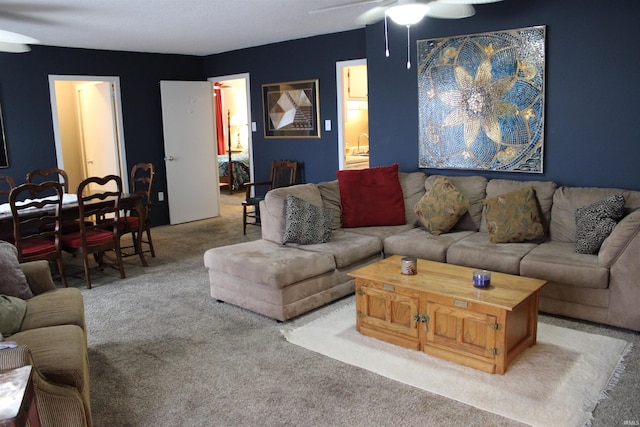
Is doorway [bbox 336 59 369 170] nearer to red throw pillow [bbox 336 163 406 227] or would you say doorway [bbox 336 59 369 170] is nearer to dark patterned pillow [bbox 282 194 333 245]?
red throw pillow [bbox 336 163 406 227]

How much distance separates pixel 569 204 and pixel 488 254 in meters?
0.78

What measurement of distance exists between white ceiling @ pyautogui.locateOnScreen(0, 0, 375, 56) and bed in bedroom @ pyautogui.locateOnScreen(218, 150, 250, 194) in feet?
11.7

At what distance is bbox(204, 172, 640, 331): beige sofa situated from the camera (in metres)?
3.37

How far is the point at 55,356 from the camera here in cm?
225

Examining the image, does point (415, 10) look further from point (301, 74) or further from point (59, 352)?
point (301, 74)

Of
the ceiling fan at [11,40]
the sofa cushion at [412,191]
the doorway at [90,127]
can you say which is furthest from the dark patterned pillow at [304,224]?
the doorway at [90,127]

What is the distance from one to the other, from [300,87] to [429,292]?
4.30 metres

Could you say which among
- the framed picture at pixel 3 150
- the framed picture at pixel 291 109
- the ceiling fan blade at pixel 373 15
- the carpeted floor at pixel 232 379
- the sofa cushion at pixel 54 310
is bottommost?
the carpeted floor at pixel 232 379

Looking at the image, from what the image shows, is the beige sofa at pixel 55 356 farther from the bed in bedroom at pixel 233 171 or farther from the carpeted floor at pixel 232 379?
the bed in bedroom at pixel 233 171

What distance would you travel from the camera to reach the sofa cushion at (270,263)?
3639 mm

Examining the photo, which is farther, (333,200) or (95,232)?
(95,232)

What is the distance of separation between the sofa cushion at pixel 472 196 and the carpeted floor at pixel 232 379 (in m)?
1.13

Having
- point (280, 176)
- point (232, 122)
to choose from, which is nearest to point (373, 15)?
point (280, 176)

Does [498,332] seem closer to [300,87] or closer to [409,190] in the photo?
[409,190]
